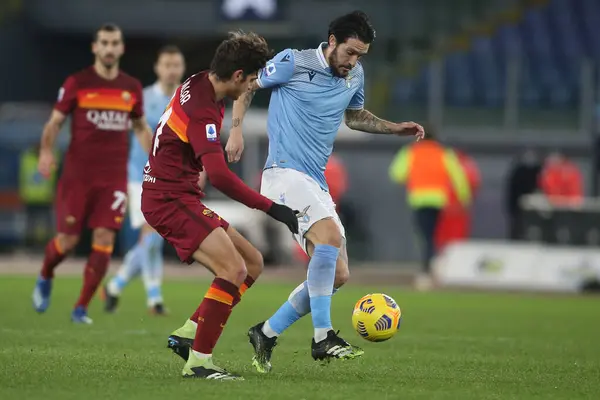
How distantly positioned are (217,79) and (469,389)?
2.19 metres

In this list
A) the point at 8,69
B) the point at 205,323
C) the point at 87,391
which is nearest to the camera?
the point at 87,391

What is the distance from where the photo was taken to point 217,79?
7.43m

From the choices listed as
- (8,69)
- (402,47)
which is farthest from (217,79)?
(8,69)

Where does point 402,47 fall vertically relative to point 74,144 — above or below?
above

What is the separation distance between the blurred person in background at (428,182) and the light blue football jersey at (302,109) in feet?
37.1

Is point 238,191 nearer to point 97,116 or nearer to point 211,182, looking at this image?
point 211,182

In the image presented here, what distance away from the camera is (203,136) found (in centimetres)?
726

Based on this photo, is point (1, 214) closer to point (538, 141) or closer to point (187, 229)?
point (538, 141)

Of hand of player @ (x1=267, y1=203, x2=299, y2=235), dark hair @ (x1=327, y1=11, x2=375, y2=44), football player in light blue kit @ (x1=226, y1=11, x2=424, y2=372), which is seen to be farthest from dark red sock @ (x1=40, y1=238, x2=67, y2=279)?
hand of player @ (x1=267, y1=203, x2=299, y2=235)

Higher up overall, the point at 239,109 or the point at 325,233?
Result: the point at 239,109

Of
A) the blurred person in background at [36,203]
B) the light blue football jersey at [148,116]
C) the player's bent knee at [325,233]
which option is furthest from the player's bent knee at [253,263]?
the blurred person in background at [36,203]

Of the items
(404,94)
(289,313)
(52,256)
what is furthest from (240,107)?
(404,94)

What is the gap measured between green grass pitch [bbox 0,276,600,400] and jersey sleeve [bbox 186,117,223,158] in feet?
4.09

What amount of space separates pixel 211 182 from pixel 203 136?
25 cm
